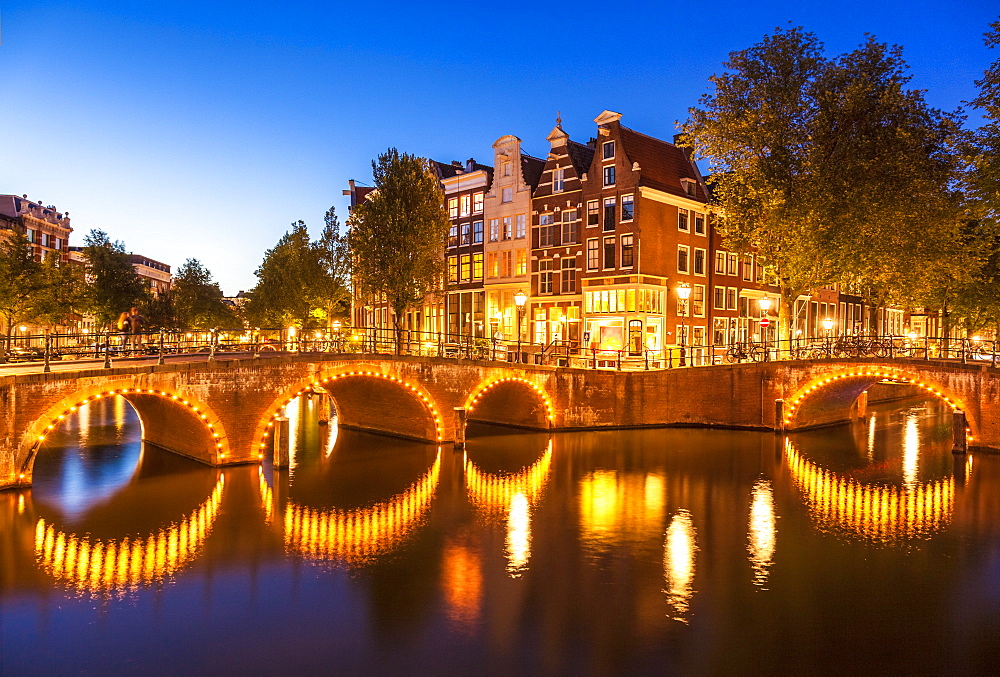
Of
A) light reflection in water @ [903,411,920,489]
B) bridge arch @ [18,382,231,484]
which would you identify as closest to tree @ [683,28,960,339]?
light reflection in water @ [903,411,920,489]

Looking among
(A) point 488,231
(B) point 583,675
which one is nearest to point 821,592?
(B) point 583,675

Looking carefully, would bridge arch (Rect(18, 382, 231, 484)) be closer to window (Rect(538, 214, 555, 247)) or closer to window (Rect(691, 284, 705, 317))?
window (Rect(538, 214, 555, 247))

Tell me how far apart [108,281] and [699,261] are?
45.1 metres

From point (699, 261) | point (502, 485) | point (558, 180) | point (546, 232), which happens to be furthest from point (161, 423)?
point (699, 261)

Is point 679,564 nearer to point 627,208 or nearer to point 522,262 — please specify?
point 627,208

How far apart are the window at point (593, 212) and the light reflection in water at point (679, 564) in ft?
90.7

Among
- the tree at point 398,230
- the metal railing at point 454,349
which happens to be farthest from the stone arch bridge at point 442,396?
the tree at point 398,230

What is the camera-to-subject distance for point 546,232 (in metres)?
48.2

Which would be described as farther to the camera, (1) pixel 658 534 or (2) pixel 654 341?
(2) pixel 654 341

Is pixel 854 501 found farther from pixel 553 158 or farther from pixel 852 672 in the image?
pixel 553 158

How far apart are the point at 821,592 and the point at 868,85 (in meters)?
26.8

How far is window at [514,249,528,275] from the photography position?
1943 inches

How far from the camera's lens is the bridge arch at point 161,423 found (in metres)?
20.5

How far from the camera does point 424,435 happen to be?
1251 inches
